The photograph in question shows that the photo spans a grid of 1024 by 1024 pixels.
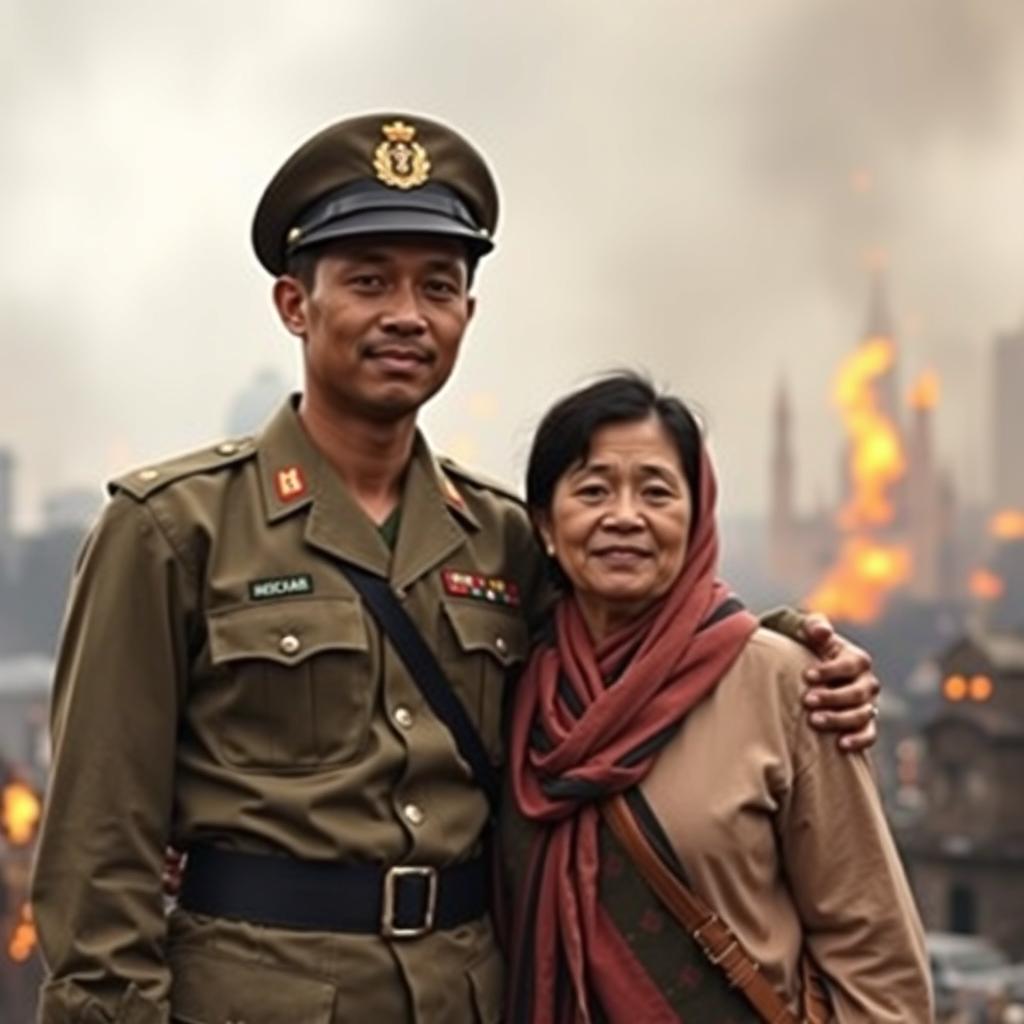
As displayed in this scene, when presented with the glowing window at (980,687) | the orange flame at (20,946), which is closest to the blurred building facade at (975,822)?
the glowing window at (980,687)

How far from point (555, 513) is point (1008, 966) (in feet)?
118

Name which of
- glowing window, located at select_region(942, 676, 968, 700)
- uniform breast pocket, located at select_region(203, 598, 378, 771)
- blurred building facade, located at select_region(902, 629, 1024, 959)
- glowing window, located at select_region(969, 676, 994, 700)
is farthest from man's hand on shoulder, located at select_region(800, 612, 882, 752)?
glowing window, located at select_region(942, 676, 968, 700)

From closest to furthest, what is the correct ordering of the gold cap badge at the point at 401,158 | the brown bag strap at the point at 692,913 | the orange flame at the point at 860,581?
the brown bag strap at the point at 692,913, the gold cap badge at the point at 401,158, the orange flame at the point at 860,581

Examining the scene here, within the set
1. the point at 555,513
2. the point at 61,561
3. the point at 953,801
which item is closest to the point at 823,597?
the point at 61,561

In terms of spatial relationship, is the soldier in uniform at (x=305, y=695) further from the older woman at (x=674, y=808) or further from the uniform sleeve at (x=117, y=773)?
the older woman at (x=674, y=808)

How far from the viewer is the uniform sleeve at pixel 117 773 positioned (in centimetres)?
386

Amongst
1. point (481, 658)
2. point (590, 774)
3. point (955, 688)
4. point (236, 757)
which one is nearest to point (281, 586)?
point (236, 757)

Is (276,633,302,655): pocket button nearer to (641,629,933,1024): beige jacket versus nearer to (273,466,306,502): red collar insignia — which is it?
(273,466,306,502): red collar insignia

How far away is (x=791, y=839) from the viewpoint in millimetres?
4188

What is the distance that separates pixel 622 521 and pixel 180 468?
865mm

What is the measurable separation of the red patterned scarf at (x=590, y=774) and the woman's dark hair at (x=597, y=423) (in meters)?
0.28

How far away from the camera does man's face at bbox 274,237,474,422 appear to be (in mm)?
4086

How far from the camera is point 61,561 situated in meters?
99.6

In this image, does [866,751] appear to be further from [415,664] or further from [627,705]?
[415,664]
